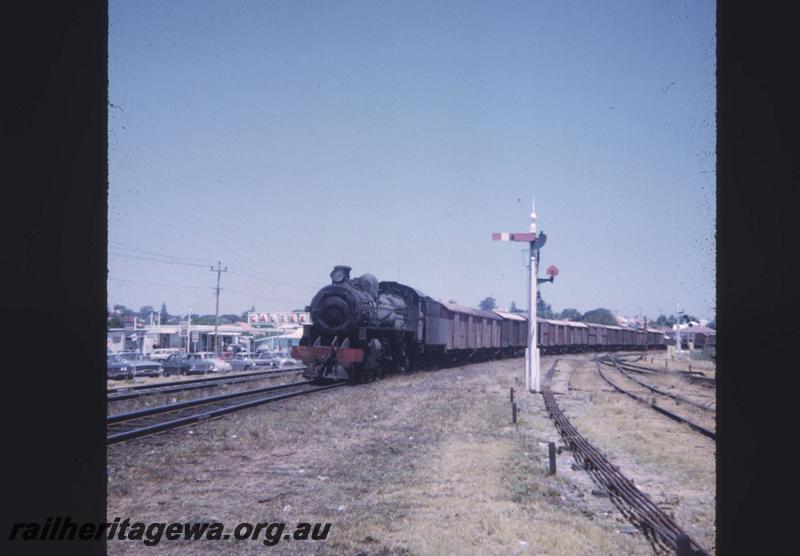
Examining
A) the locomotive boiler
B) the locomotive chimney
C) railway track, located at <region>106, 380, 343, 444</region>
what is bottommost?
railway track, located at <region>106, 380, 343, 444</region>

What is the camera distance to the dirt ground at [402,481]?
5.60 meters

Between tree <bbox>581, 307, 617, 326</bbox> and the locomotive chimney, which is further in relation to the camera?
tree <bbox>581, 307, 617, 326</bbox>

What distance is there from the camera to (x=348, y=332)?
21.0 m

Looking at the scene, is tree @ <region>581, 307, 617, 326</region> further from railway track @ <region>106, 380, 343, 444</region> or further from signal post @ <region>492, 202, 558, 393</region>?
railway track @ <region>106, 380, 343, 444</region>

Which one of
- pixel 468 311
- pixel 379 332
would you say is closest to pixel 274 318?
pixel 468 311

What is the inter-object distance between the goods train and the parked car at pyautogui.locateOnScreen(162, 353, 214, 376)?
13.7 meters

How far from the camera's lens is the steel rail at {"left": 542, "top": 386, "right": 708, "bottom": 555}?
219 inches

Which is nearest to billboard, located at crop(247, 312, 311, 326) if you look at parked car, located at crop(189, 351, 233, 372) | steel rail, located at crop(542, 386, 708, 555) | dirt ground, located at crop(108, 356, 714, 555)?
parked car, located at crop(189, 351, 233, 372)

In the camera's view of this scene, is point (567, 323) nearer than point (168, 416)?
No
